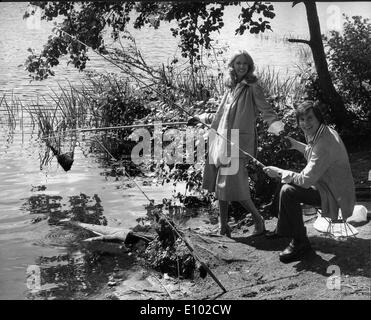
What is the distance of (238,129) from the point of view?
640cm

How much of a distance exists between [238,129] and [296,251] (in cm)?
142

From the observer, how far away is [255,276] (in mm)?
5688

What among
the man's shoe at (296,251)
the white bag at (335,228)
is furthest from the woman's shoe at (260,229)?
the man's shoe at (296,251)

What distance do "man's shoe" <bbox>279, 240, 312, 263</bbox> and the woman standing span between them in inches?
35.6

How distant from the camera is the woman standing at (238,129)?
6277 mm

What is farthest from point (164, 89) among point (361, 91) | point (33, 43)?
point (33, 43)

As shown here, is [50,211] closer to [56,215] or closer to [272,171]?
[56,215]

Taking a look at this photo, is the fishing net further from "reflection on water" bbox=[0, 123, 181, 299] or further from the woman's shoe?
the woman's shoe

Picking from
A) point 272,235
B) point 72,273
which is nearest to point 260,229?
point 272,235

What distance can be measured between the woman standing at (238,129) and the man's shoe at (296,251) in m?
0.90

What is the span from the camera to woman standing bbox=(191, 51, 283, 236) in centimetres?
628

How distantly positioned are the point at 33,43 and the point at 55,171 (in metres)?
12.8

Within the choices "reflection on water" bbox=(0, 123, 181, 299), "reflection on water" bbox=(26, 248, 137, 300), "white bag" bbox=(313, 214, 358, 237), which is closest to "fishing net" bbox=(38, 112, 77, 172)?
"reflection on water" bbox=(0, 123, 181, 299)
